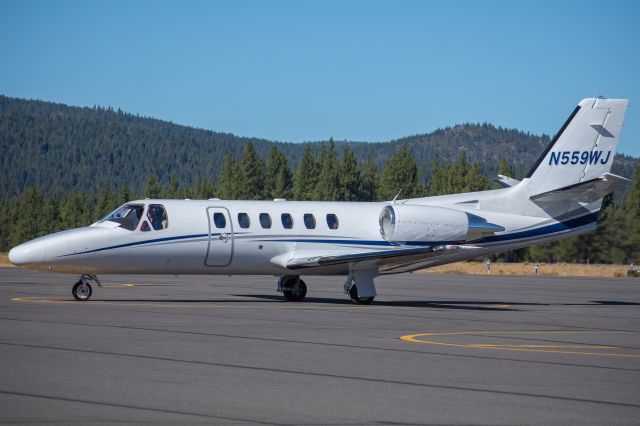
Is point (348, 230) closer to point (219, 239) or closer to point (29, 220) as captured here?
point (219, 239)

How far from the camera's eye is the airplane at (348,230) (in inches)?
1049

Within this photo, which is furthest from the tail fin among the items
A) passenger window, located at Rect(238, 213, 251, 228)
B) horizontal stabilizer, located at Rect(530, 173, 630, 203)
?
passenger window, located at Rect(238, 213, 251, 228)

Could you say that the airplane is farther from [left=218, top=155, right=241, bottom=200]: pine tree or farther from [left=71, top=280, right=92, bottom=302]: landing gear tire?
[left=218, top=155, right=241, bottom=200]: pine tree

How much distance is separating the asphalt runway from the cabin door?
49.7 inches

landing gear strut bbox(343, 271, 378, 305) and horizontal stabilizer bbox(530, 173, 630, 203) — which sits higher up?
horizontal stabilizer bbox(530, 173, 630, 203)

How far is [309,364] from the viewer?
47.4 ft

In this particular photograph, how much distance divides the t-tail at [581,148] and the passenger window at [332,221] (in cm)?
623

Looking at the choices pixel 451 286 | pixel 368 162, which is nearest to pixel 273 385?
pixel 451 286

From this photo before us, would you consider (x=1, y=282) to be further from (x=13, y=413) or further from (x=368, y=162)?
(x=368, y=162)

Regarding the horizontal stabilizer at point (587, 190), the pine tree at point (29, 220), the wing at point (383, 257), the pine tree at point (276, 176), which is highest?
the pine tree at point (276, 176)

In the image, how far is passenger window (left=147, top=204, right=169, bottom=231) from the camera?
27266 millimetres

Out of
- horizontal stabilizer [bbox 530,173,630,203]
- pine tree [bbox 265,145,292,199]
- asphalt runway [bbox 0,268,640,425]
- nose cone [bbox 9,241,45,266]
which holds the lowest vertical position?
asphalt runway [bbox 0,268,640,425]

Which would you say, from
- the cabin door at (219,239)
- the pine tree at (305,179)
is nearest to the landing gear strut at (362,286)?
the cabin door at (219,239)

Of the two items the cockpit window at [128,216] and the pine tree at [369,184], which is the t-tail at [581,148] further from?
the pine tree at [369,184]
